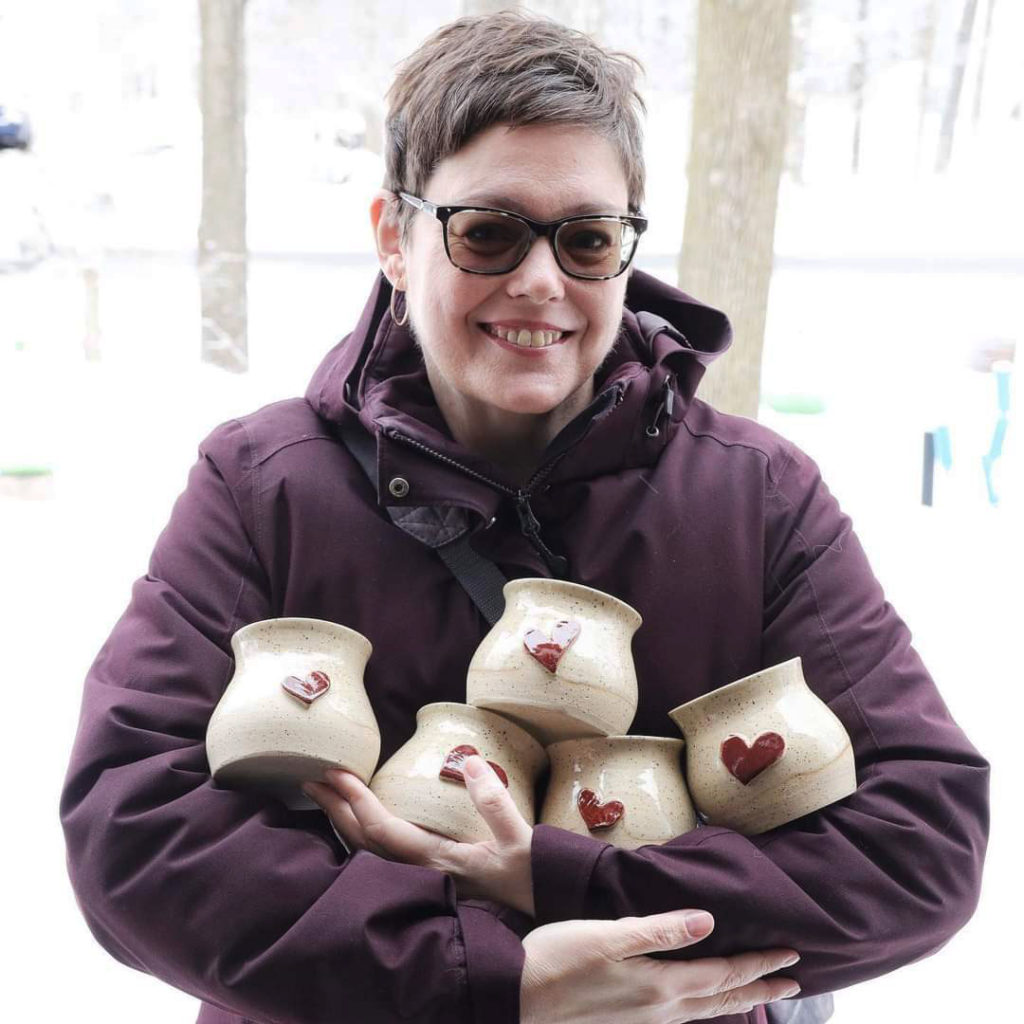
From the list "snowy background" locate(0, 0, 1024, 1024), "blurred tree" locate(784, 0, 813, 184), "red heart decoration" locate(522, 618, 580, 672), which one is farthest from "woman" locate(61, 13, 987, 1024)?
"blurred tree" locate(784, 0, 813, 184)

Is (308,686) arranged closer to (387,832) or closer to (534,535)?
(387,832)

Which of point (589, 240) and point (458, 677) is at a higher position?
point (589, 240)

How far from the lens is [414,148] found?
4.08ft

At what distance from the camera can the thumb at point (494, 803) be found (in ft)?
3.51

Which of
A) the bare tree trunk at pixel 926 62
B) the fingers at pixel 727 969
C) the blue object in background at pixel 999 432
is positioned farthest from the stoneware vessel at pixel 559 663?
the bare tree trunk at pixel 926 62

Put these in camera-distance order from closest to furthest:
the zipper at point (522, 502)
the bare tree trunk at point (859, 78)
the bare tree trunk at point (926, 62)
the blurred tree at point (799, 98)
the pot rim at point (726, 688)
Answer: the pot rim at point (726, 688) → the zipper at point (522, 502) → the bare tree trunk at point (926, 62) → the blurred tree at point (799, 98) → the bare tree trunk at point (859, 78)

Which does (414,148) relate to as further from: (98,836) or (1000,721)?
(1000,721)

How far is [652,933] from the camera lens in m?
1.04

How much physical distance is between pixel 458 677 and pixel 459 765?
0.15 m

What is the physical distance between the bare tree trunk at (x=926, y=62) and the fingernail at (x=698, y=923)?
13.5 feet

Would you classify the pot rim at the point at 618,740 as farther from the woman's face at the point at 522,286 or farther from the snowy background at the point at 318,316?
the snowy background at the point at 318,316

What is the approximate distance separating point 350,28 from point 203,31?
0.54 m

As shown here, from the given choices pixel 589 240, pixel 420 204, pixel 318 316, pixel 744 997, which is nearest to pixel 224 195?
pixel 318 316

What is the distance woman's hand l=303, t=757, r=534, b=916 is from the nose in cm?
44
